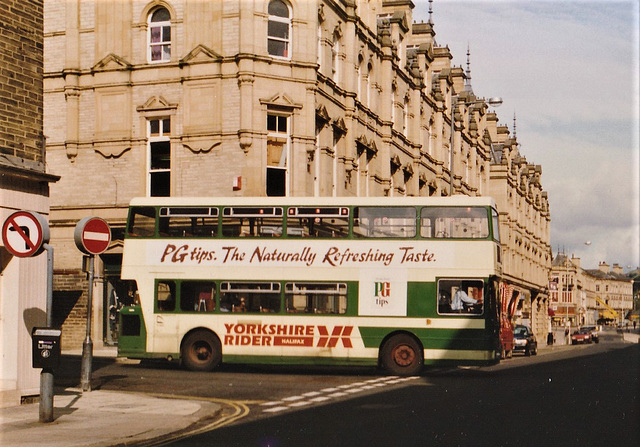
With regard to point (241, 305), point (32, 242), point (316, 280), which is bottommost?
point (241, 305)

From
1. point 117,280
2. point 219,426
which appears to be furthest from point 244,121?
point 219,426

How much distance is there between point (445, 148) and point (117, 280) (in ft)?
94.6

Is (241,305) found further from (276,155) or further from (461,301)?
(276,155)

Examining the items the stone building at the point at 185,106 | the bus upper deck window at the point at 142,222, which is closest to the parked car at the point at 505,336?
the bus upper deck window at the point at 142,222

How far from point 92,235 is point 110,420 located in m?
3.73

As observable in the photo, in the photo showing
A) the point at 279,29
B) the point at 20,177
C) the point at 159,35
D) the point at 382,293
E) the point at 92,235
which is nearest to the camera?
the point at 20,177

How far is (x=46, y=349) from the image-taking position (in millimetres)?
13469

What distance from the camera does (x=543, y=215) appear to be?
4353 inches

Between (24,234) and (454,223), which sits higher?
(454,223)

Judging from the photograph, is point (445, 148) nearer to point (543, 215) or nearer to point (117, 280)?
point (117, 280)

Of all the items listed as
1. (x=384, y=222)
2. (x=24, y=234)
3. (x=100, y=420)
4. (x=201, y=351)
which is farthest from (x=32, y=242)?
(x=384, y=222)

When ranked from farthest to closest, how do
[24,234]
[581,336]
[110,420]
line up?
[581,336] → [110,420] → [24,234]

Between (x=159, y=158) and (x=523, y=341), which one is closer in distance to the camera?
(x=159, y=158)

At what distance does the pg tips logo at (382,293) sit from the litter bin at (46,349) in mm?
11189
